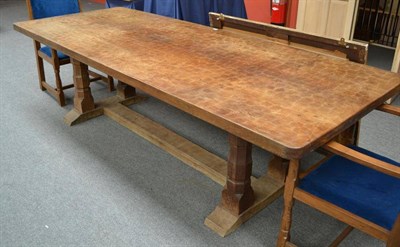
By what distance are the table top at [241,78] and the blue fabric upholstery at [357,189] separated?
0.27m

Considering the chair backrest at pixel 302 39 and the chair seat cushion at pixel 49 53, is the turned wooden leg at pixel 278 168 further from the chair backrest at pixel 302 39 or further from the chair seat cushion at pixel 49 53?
the chair seat cushion at pixel 49 53

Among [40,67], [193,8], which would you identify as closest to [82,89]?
[40,67]

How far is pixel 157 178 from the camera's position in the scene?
7.56 ft

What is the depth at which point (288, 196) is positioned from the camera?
1492 millimetres

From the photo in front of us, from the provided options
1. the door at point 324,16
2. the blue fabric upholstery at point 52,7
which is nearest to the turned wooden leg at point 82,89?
the blue fabric upholstery at point 52,7

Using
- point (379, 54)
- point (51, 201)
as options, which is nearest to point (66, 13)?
point (51, 201)

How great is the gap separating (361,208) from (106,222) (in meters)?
1.21

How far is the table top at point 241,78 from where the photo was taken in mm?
1357

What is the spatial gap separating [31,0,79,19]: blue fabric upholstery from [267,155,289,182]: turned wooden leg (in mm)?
2210

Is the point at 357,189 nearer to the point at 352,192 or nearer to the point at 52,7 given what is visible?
the point at 352,192

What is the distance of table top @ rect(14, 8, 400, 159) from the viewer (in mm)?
1357

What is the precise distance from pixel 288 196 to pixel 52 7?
265 centimetres

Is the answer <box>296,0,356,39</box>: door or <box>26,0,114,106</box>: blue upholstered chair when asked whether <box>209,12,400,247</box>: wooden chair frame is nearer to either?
<box>26,0,114,106</box>: blue upholstered chair

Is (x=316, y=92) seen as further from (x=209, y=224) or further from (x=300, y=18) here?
(x=300, y=18)
